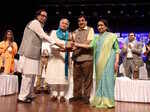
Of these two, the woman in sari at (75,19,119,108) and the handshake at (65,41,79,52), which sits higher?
the handshake at (65,41,79,52)

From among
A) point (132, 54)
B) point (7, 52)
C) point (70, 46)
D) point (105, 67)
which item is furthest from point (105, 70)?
point (7, 52)

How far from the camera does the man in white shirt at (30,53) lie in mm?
3936

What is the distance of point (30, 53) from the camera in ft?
13.0

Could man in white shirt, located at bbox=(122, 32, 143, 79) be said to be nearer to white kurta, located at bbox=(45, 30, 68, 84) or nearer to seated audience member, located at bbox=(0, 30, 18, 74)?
white kurta, located at bbox=(45, 30, 68, 84)

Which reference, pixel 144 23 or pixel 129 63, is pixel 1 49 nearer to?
pixel 129 63

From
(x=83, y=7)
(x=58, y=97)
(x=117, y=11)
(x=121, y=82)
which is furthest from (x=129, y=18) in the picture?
(x=58, y=97)

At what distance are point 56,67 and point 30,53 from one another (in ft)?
1.56

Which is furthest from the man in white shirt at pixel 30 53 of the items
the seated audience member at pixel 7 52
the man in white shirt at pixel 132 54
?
the man in white shirt at pixel 132 54

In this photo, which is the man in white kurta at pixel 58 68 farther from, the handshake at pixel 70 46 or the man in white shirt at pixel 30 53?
the man in white shirt at pixel 30 53

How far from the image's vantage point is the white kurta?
4176mm

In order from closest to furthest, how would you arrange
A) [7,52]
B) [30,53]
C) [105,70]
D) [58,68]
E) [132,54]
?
[105,70] < [30,53] < [58,68] < [7,52] < [132,54]

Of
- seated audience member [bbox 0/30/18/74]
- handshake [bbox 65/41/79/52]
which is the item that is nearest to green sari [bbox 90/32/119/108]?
handshake [bbox 65/41/79/52]

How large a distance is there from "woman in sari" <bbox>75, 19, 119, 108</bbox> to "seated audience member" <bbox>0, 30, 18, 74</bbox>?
77.1 inches

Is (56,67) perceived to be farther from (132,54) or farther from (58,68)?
(132,54)
